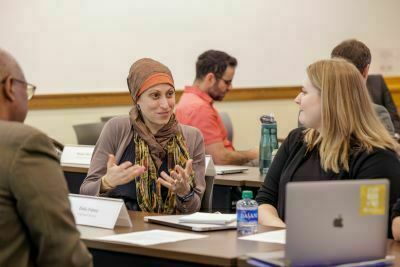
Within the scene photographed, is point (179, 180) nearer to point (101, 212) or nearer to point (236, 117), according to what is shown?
point (101, 212)

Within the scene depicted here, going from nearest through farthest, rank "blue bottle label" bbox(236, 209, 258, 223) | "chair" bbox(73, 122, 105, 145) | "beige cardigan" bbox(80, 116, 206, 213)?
"blue bottle label" bbox(236, 209, 258, 223), "beige cardigan" bbox(80, 116, 206, 213), "chair" bbox(73, 122, 105, 145)

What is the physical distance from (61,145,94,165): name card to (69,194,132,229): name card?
184 cm

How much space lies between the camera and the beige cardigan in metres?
4.01

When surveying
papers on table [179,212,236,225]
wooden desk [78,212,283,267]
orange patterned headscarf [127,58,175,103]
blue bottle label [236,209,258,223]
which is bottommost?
wooden desk [78,212,283,267]

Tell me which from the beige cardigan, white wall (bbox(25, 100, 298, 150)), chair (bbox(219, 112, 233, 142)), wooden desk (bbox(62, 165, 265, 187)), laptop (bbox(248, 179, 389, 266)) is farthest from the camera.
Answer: white wall (bbox(25, 100, 298, 150))

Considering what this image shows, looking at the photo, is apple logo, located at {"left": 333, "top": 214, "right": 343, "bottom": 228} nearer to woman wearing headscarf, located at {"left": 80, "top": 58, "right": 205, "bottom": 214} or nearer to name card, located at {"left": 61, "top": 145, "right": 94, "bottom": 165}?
woman wearing headscarf, located at {"left": 80, "top": 58, "right": 205, "bottom": 214}

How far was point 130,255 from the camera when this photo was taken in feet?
10.4

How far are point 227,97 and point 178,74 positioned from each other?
0.64 metres

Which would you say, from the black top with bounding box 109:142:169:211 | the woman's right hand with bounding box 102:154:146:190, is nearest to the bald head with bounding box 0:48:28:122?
the woman's right hand with bounding box 102:154:146:190

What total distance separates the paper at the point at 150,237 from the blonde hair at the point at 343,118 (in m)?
0.75

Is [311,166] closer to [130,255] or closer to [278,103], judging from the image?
[130,255]

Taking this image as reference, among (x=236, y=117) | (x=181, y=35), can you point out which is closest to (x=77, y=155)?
(x=181, y=35)

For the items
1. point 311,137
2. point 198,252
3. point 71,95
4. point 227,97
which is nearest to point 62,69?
point 71,95

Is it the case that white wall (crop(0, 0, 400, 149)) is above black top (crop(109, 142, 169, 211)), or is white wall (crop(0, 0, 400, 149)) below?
above
